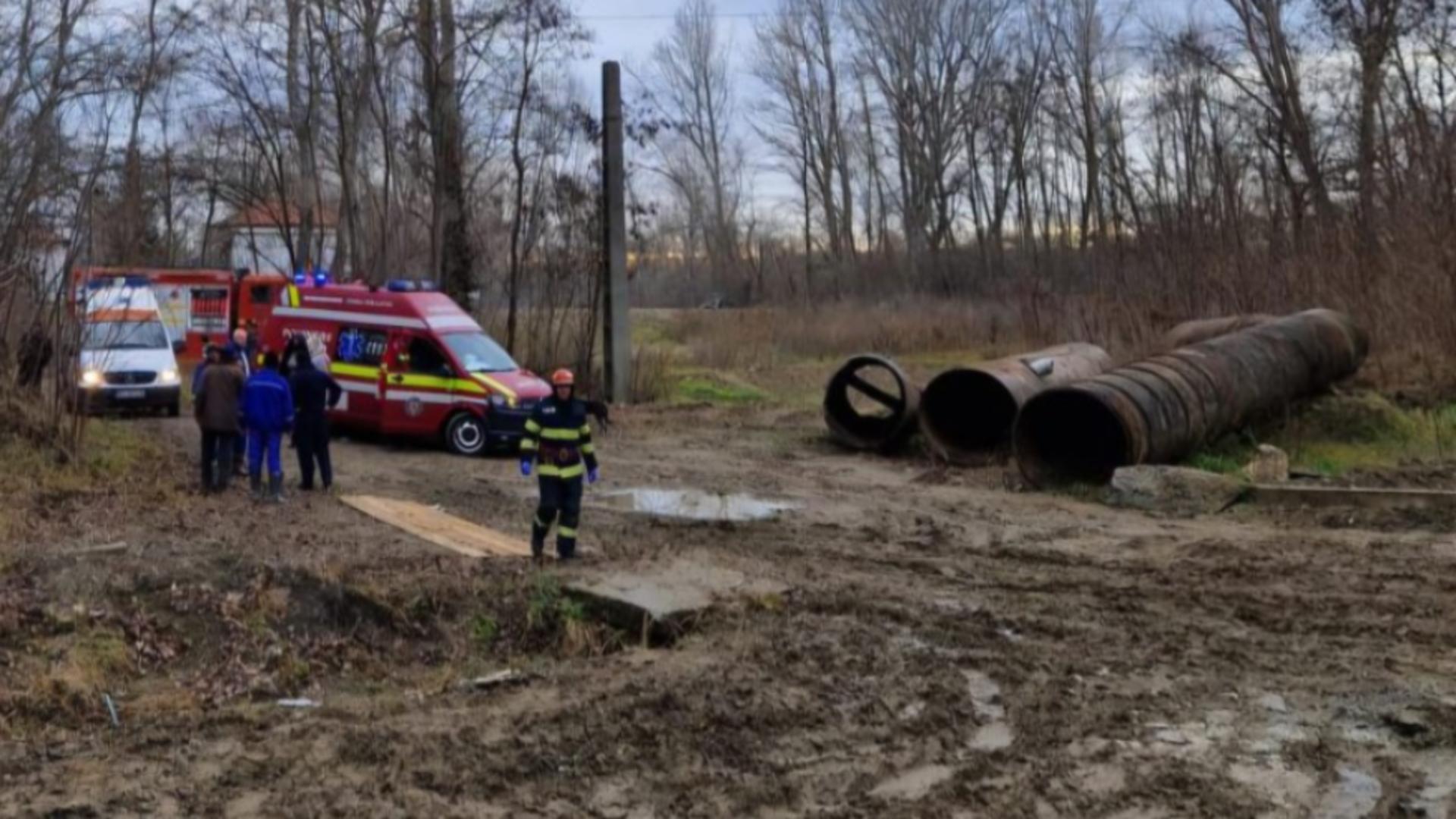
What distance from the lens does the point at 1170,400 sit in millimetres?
16328

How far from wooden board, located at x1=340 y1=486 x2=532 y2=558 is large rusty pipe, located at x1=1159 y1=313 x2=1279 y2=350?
39.8 ft

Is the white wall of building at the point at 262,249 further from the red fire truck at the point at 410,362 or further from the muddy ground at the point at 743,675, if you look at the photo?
the muddy ground at the point at 743,675

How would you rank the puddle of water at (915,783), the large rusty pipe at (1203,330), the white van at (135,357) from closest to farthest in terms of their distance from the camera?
the puddle of water at (915,783) → the white van at (135,357) → the large rusty pipe at (1203,330)

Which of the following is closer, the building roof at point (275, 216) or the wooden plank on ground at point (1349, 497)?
the wooden plank on ground at point (1349, 497)

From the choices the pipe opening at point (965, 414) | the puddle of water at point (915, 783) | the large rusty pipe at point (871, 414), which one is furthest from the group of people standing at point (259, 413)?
the puddle of water at point (915, 783)

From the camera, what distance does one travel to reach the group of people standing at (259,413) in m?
14.5

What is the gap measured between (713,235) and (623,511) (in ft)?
207

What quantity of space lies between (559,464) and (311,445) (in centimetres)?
533

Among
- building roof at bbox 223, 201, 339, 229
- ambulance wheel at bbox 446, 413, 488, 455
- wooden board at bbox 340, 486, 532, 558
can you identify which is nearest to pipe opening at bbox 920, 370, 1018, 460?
ambulance wheel at bbox 446, 413, 488, 455

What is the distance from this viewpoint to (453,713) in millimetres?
7465

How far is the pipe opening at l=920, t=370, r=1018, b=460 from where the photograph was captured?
19.4 m

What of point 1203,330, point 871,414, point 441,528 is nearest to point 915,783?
point 441,528

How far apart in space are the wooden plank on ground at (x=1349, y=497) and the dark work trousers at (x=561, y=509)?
25.5 ft

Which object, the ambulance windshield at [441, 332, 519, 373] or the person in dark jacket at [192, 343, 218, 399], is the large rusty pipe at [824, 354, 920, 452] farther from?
the person in dark jacket at [192, 343, 218, 399]
